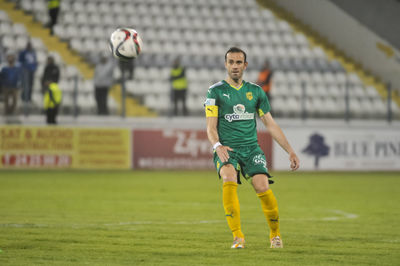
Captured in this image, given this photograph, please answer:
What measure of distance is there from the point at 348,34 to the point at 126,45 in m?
18.8

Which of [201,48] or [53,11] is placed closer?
[53,11]

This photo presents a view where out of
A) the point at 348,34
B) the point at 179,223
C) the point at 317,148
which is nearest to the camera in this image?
the point at 179,223

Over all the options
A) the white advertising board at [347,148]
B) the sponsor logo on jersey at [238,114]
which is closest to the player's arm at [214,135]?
the sponsor logo on jersey at [238,114]

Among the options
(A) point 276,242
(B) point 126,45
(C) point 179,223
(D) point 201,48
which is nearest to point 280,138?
(A) point 276,242

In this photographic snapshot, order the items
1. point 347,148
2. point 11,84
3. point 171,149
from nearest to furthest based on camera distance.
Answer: point 11,84 → point 171,149 → point 347,148

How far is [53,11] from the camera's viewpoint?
2370 centimetres

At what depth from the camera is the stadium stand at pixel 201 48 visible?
74.2 ft

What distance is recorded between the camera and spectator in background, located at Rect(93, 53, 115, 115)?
2064 cm

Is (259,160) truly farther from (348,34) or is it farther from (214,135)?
(348,34)

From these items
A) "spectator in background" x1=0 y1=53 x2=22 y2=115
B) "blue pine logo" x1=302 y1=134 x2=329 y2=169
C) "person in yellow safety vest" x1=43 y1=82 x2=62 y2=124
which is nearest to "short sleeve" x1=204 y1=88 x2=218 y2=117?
"person in yellow safety vest" x1=43 y1=82 x2=62 y2=124

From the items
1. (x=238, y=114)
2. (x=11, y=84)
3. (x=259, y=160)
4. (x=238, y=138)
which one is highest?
(x=11, y=84)

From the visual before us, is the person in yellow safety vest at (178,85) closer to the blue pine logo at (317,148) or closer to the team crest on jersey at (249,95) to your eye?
the blue pine logo at (317,148)

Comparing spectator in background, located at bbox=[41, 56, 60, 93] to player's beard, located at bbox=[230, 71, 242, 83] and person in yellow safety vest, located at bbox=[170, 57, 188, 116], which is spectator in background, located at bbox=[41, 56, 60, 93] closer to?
person in yellow safety vest, located at bbox=[170, 57, 188, 116]

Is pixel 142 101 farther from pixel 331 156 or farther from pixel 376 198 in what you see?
pixel 376 198
